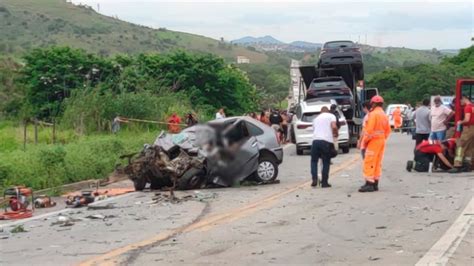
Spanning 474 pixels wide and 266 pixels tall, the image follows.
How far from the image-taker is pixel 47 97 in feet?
116

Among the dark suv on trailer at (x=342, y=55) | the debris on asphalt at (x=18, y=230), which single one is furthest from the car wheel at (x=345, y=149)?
the debris on asphalt at (x=18, y=230)

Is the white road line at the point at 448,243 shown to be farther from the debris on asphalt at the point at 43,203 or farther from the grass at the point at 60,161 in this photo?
the grass at the point at 60,161

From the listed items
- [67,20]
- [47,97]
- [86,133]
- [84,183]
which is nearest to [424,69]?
[67,20]

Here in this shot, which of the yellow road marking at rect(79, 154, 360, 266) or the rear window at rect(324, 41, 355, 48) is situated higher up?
the rear window at rect(324, 41, 355, 48)

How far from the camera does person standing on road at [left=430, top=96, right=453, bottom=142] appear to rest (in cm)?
1870

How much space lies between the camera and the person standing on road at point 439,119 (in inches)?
736

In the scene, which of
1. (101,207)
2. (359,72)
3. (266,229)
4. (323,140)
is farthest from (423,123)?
(359,72)

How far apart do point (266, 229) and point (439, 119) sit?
991 cm

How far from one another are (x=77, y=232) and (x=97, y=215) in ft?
5.21

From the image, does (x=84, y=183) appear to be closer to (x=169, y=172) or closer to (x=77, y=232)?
(x=169, y=172)

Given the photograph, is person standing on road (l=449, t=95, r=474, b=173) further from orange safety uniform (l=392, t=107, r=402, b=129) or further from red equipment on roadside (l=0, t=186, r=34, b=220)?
orange safety uniform (l=392, t=107, r=402, b=129)

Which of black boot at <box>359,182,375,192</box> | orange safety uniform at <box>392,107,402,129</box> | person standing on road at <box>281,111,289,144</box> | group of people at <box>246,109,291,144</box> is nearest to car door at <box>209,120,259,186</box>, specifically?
black boot at <box>359,182,375,192</box>

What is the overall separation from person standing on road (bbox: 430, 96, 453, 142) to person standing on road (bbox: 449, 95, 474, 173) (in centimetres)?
126

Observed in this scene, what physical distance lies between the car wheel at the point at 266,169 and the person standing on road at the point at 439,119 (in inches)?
196
